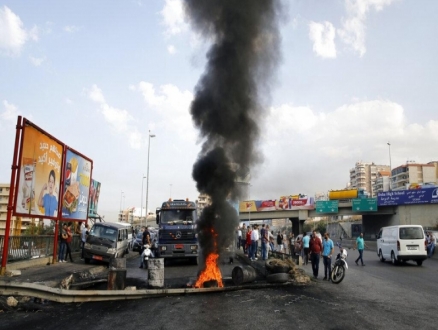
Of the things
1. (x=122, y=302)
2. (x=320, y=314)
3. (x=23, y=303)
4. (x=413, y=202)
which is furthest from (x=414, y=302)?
(x=413, y=202)

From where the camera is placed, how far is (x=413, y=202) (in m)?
47.1

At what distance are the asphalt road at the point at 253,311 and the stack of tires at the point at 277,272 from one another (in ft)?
3.06

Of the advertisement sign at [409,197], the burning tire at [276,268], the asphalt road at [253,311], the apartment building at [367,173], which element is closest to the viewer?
the asphalt road at [253,311]

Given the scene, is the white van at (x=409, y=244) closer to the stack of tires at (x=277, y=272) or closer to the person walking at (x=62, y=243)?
the stack of tires at (x=277, y=272)

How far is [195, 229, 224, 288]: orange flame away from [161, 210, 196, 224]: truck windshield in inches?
255

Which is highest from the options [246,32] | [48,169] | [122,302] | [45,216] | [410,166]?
[410,166]

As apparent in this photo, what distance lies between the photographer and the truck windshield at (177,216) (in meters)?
18.4

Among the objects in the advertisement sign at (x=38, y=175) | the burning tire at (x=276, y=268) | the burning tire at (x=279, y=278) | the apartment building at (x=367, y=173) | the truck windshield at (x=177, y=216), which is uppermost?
the apartment building at (x=367, y=173)

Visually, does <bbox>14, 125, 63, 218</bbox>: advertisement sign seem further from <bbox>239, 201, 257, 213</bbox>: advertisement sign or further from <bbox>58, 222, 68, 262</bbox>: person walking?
<bbox>239, 201, 257, 213</bbox>: advertisement sign

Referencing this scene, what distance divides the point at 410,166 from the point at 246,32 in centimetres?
11350

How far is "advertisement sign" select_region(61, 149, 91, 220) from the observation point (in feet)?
60.6

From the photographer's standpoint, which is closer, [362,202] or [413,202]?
[413,202]

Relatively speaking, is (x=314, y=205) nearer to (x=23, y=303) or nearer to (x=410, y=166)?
(x=23, y=303)

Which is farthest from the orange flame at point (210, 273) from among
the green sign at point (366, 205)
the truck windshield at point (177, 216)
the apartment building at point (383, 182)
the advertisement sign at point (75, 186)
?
the apartment building at point (383, 182)
